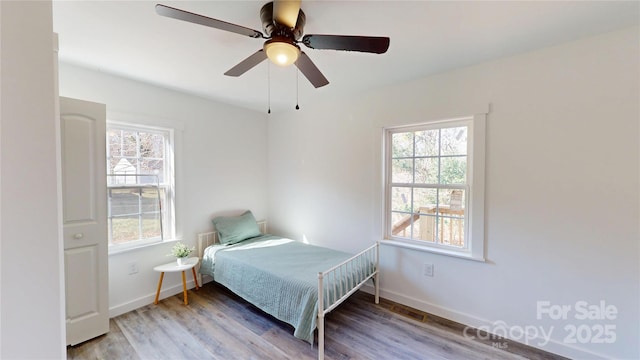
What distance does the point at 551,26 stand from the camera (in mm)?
1674

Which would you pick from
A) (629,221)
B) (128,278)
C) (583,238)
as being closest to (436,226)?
(583,238)

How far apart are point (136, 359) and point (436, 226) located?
2.86 meters

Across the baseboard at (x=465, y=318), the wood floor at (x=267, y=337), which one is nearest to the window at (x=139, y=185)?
the wood floor at (x=267, y=337)

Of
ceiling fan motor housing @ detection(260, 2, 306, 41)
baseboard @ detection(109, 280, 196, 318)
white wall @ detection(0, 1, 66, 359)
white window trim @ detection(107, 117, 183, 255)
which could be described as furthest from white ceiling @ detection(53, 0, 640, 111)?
baseboard @ detection(109, 280, 196, 318)

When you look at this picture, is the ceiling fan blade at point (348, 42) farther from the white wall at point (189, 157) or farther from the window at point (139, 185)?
the window at point (139, 185)

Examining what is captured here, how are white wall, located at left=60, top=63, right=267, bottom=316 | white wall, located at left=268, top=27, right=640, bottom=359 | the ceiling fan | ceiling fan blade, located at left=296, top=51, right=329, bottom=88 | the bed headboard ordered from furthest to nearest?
the bed headboard, white wall, located at left=60, top=63, right=267, bottom=316, white wall, located at left=268, top=27, right=640, bottom=359, ceiling fan blade, located at left=296, top=51, right=329, bottom=88, the ceiling fan

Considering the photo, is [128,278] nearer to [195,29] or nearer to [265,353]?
[265,353]

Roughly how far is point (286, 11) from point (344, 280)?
210 centimetres

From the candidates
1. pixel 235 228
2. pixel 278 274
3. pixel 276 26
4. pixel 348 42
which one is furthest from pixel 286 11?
pixel 235 228

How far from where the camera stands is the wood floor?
1.95m

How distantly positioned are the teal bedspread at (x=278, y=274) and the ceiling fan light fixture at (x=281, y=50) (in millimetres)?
1695

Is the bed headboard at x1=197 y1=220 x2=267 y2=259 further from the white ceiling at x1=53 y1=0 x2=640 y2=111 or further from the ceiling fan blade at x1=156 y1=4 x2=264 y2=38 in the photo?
the ceiling fan blade at x1=156 y1=4 x2=264 y2=38

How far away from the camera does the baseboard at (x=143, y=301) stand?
A: 2.46 m

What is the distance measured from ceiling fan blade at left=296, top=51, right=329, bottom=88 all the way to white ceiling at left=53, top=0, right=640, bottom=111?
256mm
